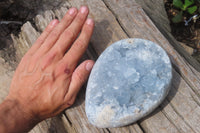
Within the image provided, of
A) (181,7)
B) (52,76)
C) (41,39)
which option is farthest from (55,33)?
(181,7)

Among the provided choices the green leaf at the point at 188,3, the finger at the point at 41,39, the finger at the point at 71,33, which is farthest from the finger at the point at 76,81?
the green leaf at the point at 188,3

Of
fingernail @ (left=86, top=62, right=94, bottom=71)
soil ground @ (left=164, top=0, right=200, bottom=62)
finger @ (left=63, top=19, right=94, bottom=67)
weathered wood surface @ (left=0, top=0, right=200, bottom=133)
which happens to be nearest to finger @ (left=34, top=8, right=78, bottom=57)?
finger @ (left=63, top=19, right=94, bottom=67)

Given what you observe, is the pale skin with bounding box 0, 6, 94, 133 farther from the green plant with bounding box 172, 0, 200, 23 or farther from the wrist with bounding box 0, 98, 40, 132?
the green plant with bounding box 172, 0, 200, 23

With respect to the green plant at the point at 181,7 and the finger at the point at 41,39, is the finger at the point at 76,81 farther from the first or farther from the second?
the green plant at the point at 181,7

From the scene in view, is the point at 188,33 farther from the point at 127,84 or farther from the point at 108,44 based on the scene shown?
the point at 127,84

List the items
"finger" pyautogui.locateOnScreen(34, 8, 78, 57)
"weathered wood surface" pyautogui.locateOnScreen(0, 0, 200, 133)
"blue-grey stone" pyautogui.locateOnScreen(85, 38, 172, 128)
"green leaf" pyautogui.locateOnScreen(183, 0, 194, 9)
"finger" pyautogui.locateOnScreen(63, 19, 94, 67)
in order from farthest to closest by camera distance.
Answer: "green leaf" pyautogui.locateOnScreen(183, 0, 194, 9), "finger" pyautogui.locateOnScreen(34, 8, 78, 57), "finger" pyautogui.locateOnScreen(63, 19, 94, 67), "weathered wood surface" pyautogui.locateOnScreen(0, 0, 200, 133), "blue-grey stone" pyautogui.locateOnScreen(85, 38, 172, 128)

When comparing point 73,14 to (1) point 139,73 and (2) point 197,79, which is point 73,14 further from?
(2) point 197,79
